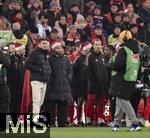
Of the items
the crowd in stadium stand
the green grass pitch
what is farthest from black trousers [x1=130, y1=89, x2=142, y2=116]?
the green grass pitch

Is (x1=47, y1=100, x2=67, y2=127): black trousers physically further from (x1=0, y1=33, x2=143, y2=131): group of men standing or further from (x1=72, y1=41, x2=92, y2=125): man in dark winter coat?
(x1=72, y1=41, x2=92, y2=125): man in dark winter coat

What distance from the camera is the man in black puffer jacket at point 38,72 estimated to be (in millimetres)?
23344

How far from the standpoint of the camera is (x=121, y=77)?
2103 centimetres

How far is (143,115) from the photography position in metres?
24.5

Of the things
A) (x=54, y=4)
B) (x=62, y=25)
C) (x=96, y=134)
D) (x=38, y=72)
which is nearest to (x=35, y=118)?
(x=96, y=134)

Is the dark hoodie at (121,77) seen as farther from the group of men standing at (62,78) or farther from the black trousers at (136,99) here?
the black trousers at (136,99)

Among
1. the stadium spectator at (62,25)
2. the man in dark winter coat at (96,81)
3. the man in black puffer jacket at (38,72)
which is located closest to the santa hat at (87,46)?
the man in dark winter coat at (96,81)

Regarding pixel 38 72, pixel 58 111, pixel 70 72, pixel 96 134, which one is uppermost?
pixel 38 72

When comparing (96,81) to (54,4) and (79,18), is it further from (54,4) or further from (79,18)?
(54,4)

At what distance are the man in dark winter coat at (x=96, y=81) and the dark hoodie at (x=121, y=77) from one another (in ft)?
11.4

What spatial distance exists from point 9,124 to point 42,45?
434 centimetres

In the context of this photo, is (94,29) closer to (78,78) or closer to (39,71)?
(78,78)

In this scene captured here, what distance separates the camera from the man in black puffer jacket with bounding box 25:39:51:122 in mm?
23344

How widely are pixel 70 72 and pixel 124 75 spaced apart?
11.4 ft
